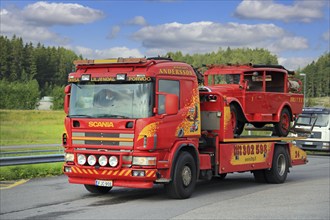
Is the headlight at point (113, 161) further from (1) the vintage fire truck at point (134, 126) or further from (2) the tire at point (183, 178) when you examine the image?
(2) the tire at point (183, 178)

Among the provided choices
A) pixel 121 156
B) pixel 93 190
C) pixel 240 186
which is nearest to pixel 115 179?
pixel 121 156

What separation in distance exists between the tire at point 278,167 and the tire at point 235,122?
1.47m

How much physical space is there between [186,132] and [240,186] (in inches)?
128

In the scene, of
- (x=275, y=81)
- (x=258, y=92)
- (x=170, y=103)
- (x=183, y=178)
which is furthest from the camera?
(x=275, y=81)

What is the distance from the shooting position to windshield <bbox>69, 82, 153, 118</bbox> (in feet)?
35.0

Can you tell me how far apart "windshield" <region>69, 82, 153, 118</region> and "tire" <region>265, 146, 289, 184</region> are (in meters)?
5.46

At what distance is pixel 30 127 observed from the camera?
61.1 metres

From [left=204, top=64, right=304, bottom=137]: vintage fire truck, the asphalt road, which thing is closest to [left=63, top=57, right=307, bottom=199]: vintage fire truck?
the asphalt road

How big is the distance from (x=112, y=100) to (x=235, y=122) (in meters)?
3.78

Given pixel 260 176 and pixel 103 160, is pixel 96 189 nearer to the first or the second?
pixel 103 160

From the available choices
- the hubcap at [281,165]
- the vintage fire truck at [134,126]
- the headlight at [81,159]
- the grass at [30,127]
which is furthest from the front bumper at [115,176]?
the grass at [30,127]

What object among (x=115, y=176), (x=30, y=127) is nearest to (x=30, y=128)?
(x=30, y=127)

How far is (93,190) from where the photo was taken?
12.1m

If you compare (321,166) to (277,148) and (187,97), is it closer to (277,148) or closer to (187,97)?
(277,148)
